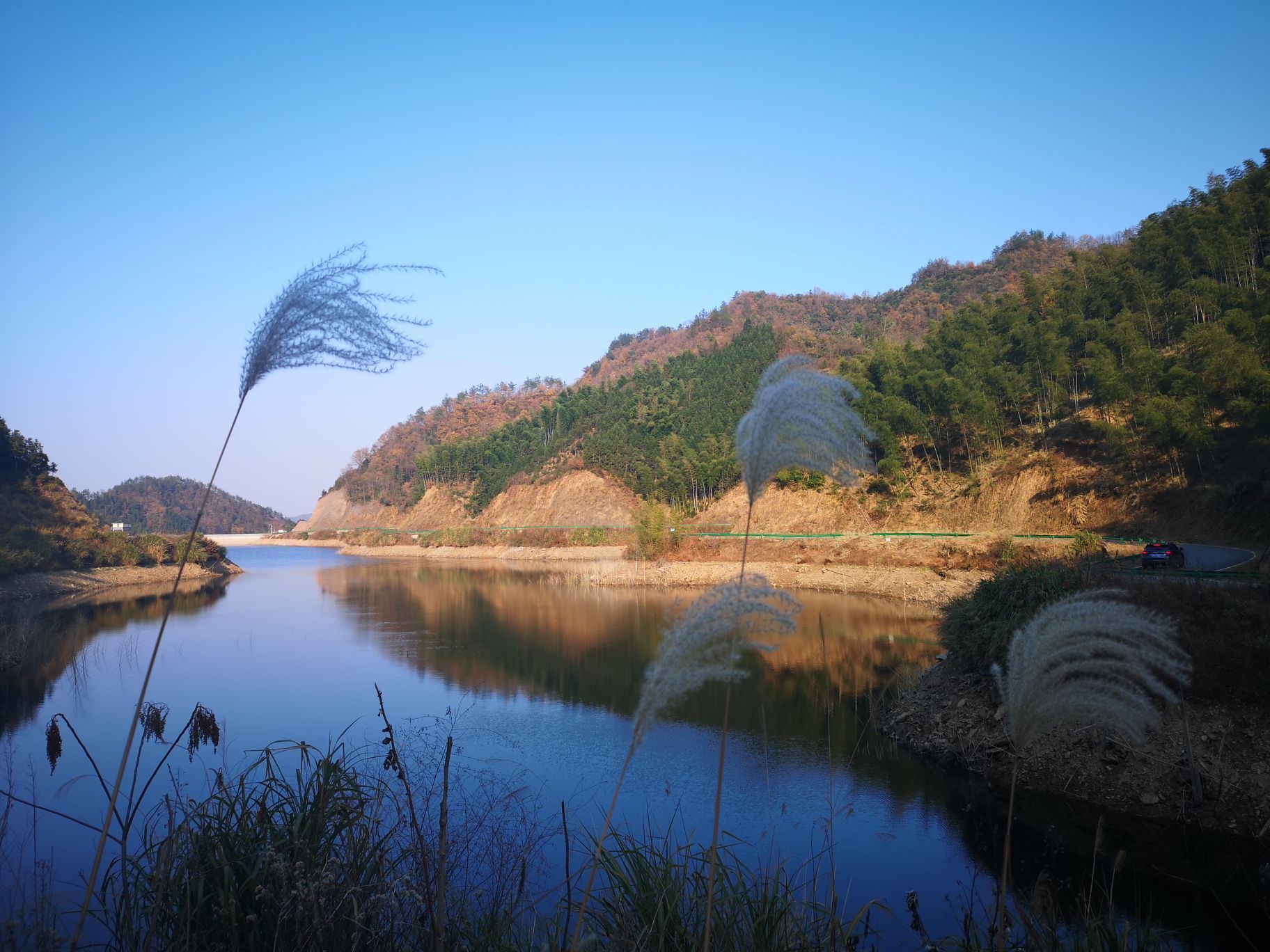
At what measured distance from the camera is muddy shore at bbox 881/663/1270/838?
9211 millimetres

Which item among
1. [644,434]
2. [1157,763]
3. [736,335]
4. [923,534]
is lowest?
[1157,763]

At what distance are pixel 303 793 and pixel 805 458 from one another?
11.9ft

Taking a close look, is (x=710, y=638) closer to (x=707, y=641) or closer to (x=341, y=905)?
(x=707, y=641)

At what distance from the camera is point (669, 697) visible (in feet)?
8.20

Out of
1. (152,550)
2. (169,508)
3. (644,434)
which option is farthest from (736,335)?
(169,508)

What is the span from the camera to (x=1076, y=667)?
3.02m

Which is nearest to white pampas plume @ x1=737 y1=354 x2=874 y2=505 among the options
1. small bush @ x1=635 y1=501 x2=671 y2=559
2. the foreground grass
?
the foreground grass

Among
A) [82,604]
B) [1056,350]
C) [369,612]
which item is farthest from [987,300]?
[82,604]

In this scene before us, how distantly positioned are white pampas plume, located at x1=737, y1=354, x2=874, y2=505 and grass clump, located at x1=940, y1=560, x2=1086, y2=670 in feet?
33.2

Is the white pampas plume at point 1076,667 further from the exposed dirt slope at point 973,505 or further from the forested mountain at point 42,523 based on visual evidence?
the forested mountain at point 42,523

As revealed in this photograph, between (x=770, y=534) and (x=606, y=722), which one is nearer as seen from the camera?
(x=606, y=722)

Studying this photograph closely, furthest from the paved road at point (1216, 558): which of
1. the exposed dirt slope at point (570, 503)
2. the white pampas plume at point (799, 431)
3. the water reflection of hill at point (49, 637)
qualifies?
the exposed dirt slope at point (570, 503)

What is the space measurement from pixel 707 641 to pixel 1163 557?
21.2 metres

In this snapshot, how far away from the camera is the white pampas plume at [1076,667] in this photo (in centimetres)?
280
